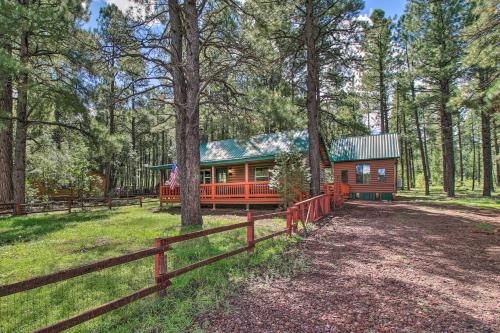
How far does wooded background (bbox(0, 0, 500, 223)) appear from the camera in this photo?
414 inches

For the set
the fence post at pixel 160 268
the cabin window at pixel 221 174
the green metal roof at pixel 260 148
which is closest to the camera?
the fence post at pixel 160 268

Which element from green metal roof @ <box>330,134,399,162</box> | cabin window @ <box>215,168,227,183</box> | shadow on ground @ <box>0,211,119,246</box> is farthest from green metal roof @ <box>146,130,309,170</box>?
shadow on ground @ <box>0,211,119,246</box>

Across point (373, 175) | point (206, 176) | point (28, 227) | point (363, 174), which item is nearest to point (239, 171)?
point (206, 176)

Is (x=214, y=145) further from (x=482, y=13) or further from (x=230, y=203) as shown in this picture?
(x=482, y=13)

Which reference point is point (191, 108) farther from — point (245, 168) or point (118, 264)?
point (245, 168)

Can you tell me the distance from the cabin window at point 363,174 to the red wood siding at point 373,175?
0.24m

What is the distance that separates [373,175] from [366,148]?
2359mm

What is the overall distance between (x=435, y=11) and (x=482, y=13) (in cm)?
1469

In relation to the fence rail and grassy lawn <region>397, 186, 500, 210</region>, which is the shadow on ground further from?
grassy lawn <region>397, 186, 500, 210</region>

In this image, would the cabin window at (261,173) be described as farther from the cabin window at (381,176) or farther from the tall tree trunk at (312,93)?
the cabin window at (381,176)

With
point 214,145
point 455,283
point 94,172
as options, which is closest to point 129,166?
point 94,172

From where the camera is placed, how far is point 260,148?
59.7 ft

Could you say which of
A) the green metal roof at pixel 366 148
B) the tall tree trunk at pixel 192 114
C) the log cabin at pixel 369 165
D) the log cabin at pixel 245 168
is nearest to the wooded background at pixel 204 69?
the tall tree trunk at pixel 192 114

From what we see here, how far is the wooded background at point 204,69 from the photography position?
34.5 feet
